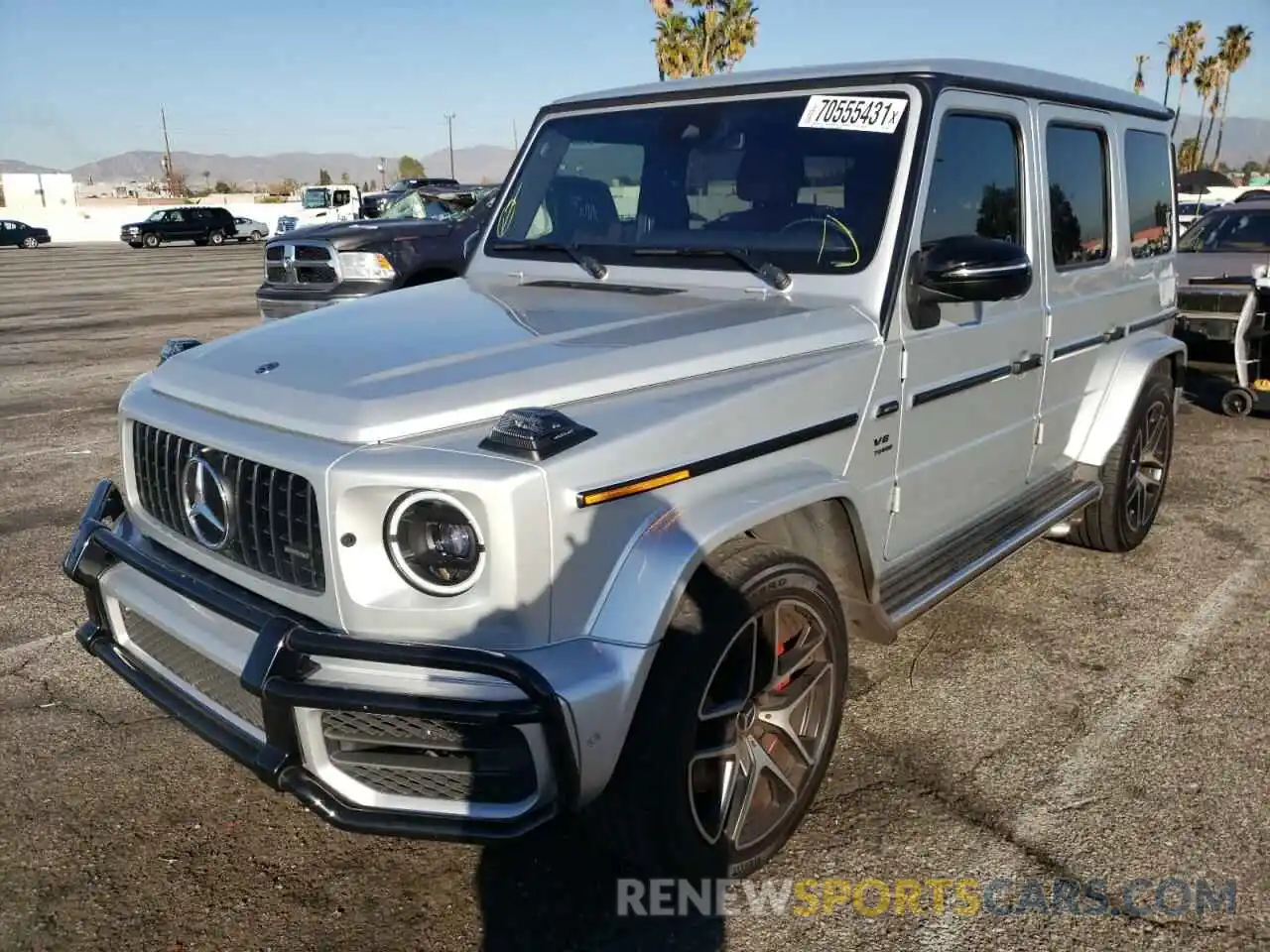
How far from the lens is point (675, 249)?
358 cm

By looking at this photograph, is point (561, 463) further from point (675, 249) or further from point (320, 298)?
point (320, 298)

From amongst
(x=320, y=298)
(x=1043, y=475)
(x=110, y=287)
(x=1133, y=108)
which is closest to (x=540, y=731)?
(x=1043, y=475)

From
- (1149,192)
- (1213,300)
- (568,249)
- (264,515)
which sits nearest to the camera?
(264,515)

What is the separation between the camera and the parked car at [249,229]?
1758 inches

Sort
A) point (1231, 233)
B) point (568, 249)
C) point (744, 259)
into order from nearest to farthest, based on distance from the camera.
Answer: point (744, 259)
point (568, 249)
point (1231, 233)

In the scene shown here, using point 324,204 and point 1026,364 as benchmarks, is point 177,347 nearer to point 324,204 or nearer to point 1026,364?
point 1026,364

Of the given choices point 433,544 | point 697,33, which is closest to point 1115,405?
point 433,544

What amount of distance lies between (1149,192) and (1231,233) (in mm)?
6299

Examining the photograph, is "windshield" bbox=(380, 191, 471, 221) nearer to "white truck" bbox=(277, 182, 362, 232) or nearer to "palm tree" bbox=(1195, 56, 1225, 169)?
"white truck" bbox=(277, 182, 362, 232)

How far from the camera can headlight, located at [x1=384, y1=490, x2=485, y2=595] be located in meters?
2.21

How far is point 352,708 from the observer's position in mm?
2166
